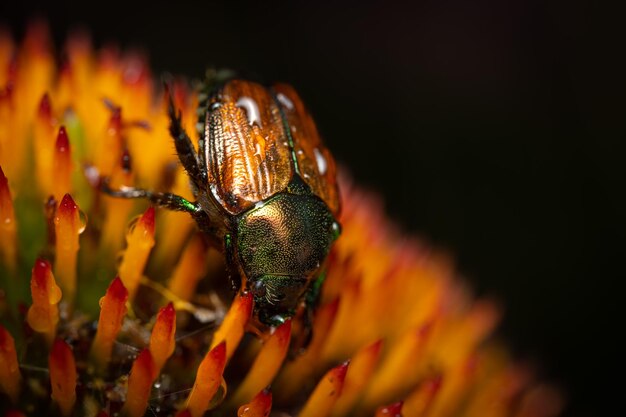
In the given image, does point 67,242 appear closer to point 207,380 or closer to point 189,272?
point 189,272

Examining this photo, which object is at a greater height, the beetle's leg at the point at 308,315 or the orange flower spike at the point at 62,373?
the beetle's leg at the point at 308,315

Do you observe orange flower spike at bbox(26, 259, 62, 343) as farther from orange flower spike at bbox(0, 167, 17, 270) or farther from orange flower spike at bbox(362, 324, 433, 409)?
orange flower spike at bbox(362, 324, 433, 409)

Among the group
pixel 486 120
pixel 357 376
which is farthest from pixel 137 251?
pixel 486 120

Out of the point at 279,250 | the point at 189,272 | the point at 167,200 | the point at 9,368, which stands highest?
the point at 279,250

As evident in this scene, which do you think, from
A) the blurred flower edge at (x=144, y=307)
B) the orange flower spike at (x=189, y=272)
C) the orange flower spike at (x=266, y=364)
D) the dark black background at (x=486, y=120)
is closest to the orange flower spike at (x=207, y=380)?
the blurred flower edge at (x=144, y=307)

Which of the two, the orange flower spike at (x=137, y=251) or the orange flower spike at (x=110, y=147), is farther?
the orange flower spike at (x=110, y=147)

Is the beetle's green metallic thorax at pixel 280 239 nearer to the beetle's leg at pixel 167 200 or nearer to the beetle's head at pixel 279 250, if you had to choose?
the beetle's head at pixel 279 250
